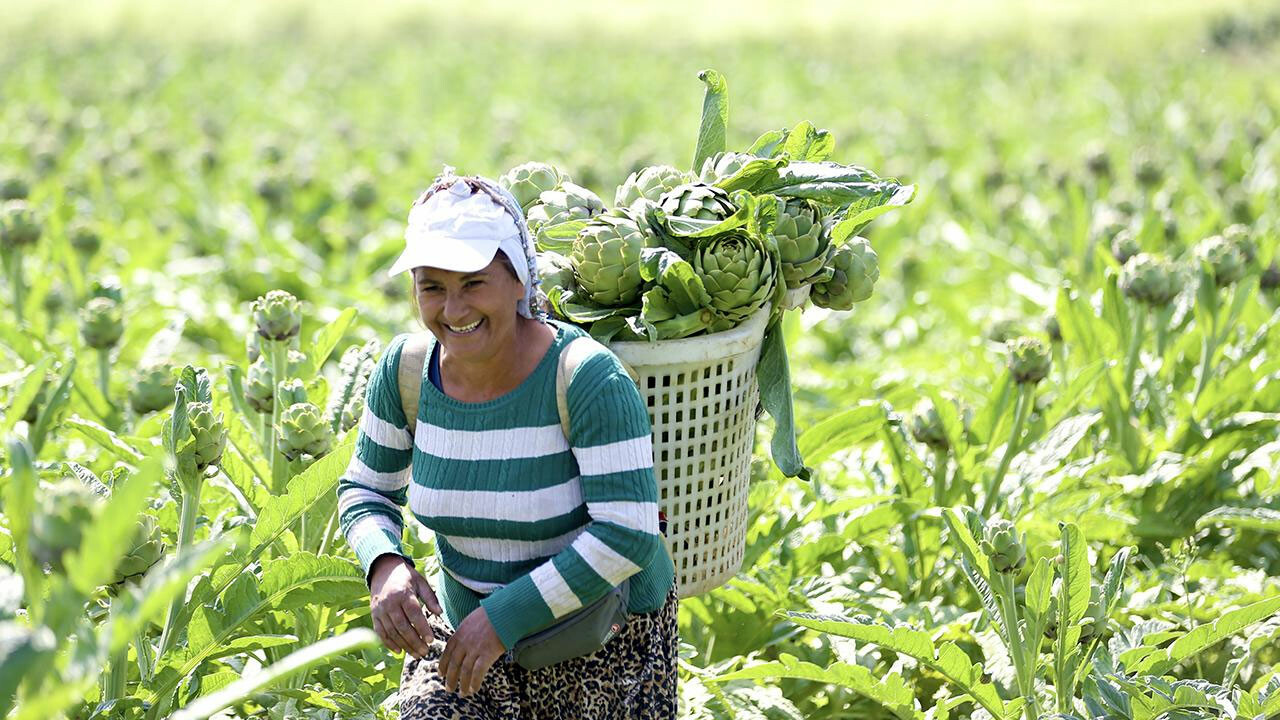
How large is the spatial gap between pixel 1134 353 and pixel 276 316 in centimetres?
209

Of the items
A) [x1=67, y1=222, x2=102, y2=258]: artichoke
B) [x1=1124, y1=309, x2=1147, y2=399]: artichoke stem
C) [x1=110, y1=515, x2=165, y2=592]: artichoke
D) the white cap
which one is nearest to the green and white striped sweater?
the white cap

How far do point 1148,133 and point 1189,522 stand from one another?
6.10 metres

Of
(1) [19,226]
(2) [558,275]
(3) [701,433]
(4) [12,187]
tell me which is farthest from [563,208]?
(4) [12,187]

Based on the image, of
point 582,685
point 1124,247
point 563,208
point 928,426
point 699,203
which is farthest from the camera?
point 1124,247

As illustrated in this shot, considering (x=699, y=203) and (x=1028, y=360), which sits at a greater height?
(x=699, y=203)

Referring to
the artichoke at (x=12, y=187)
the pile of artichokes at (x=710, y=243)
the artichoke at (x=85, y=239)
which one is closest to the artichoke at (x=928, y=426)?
the pile of artichokes at (x=710, y=243)

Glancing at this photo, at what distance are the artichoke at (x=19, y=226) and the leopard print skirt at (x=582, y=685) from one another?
235 centimetres

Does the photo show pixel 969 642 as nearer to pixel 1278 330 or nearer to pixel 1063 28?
pixel 1278 330

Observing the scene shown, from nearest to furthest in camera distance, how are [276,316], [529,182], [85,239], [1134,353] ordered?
[529,182] → [276,316] → [1134,353] → [85,239]

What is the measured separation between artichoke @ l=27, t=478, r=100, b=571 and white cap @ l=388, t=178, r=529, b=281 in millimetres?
590

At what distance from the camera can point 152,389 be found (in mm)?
3154

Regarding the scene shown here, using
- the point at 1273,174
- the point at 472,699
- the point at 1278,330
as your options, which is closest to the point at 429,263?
the point at 472,699

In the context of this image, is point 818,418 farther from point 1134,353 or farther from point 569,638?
point 569,638

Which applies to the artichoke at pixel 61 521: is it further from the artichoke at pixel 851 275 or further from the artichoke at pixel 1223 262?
the artichoke at pixel 1223 262
